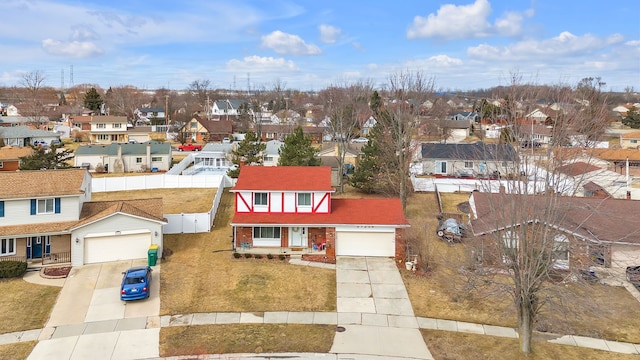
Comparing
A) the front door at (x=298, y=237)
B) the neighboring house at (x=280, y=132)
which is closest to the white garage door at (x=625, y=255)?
the front door at (x=298, y=237)

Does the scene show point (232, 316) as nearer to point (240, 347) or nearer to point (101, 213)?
point (240, 347)

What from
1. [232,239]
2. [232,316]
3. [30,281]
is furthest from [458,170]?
[30,281]

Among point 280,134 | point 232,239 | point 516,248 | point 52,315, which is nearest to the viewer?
point 516,248

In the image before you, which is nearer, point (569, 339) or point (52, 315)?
point (569, 339)

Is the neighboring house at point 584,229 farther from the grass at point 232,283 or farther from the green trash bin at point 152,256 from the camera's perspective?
the green trash bin at point 152,256

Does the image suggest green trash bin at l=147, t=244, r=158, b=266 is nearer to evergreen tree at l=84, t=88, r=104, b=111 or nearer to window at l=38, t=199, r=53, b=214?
window at l=38, t=199, r=53, b=214

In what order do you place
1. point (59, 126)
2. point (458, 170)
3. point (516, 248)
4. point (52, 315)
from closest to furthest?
point (516, 248) < point (52, 315) < point (458, 170) < point (59, 126)
